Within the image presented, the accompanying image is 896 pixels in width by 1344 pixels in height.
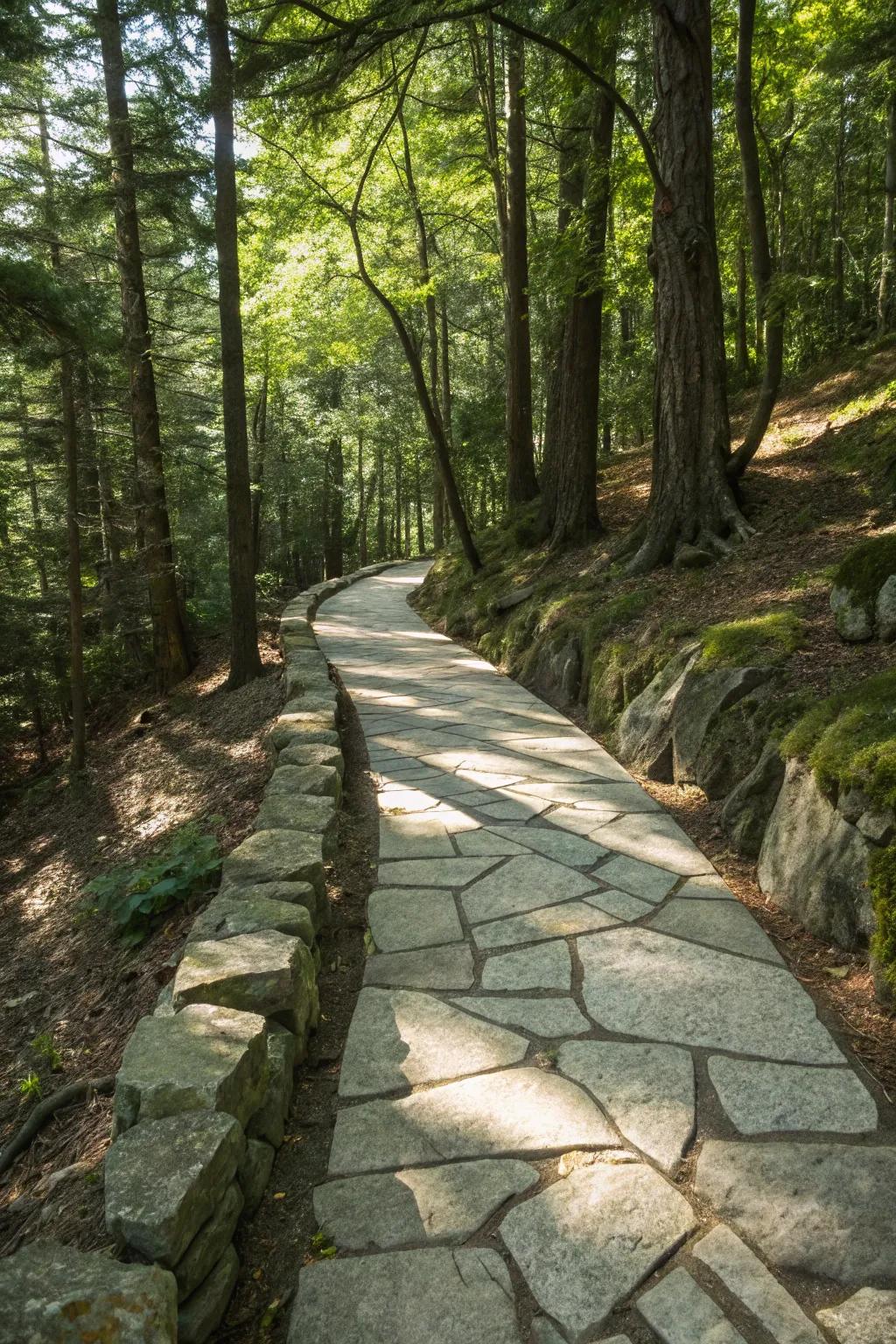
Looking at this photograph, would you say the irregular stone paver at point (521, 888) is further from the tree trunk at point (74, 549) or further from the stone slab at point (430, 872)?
the tree trunk at point (74, 549)

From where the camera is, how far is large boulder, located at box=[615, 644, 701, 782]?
4.84 m

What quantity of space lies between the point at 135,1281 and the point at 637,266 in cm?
1298

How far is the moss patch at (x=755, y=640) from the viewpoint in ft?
14.2

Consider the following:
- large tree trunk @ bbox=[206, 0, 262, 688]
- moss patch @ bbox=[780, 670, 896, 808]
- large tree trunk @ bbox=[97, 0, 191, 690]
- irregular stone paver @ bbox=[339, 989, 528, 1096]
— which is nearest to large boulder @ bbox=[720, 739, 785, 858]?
moss patch @ bbox=[780, 670, 896, 808]

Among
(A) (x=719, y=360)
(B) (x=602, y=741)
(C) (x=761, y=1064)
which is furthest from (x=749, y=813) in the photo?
(A) (x=719, y=360)

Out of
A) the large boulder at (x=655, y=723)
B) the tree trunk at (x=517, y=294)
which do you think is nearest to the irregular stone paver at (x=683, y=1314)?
the large boulder at (x=655, y=723)

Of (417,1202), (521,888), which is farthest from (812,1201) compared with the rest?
(521,888)

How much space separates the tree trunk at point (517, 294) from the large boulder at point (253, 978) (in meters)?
10.0

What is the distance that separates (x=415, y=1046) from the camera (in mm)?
2582

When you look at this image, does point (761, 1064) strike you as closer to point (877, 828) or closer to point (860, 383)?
point (877, 828)

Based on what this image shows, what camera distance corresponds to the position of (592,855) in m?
3.90

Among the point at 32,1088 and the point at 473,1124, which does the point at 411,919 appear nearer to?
the point at 473,1124

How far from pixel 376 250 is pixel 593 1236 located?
19.1 meters

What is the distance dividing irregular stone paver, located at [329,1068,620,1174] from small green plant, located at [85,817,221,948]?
6.83 ft
